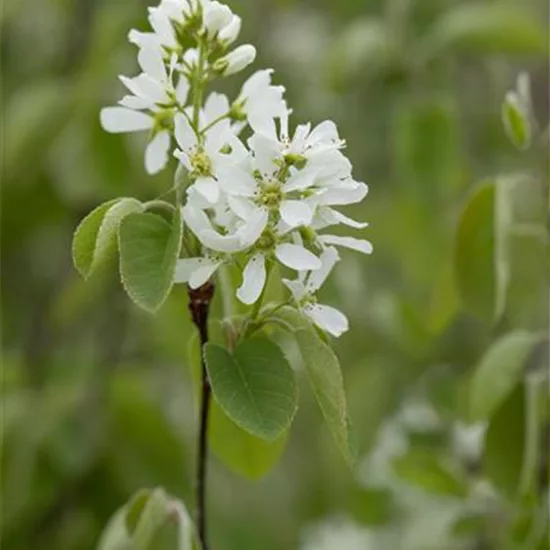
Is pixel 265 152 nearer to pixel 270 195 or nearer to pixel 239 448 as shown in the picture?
pixel 270 195

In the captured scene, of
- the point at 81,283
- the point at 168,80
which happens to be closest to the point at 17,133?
the point at 81,283

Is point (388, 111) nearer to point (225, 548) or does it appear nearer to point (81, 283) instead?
point (81, 283)

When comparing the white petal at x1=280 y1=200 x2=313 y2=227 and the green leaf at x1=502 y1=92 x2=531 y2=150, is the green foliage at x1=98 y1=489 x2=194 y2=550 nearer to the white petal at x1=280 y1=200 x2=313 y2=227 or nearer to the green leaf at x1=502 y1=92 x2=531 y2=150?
the white petal at x1=280 y1=200 x2=313 y2=227

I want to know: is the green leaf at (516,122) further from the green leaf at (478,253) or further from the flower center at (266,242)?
the flower center at (266,242)

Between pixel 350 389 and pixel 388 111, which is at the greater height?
pixel 388 111

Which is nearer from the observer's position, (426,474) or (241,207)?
(241,207)

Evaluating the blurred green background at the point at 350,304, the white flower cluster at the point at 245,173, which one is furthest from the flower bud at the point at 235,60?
the blurred green background at the point at 350,304

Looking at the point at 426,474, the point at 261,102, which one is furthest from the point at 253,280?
the point at 426,474
